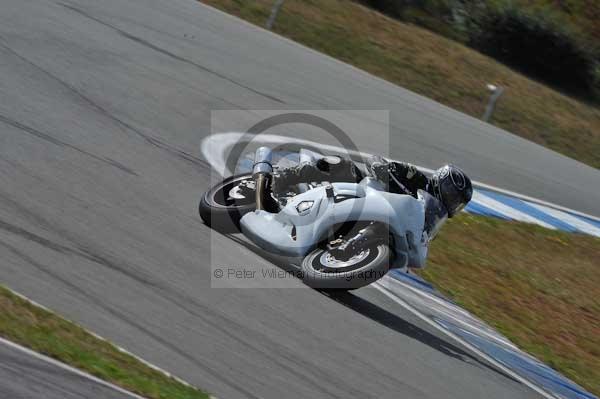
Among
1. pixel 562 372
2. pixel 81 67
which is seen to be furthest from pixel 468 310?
pixel 81 67

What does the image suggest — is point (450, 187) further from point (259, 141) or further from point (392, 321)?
point (259, 141)

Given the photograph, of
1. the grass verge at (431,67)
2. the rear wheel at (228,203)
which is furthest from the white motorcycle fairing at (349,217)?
the grass verge at (431,67)

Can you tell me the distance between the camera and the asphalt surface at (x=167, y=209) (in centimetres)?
643

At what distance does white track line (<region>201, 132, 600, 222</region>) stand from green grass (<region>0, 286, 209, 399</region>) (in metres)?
4.35

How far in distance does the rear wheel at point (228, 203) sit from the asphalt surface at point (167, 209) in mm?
141

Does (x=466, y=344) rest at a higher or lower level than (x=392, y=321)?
lower

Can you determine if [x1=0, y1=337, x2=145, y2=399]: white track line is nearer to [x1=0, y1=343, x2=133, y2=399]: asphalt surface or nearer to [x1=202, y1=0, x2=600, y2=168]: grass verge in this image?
[x1=0, y1=343, x2=133, y2=399]: asphalt surface

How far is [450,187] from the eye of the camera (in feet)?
26.2

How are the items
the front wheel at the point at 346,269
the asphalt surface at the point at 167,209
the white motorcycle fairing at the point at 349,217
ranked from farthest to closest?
1. the white motorcycle fairing at the point at 349,217
2. the front wheel at the point at 346,269
3. the asphalt surface at the point at 167,209

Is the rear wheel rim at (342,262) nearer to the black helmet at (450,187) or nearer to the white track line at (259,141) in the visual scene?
the black helmet at (450,187)

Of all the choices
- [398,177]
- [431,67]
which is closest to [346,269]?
[398,177]

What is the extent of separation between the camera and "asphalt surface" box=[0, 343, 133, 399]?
4934mm

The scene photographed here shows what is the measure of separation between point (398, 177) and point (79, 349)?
3.27 metres

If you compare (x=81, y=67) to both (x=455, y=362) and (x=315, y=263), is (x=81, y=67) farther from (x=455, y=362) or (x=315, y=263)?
(x=455, y=362)
